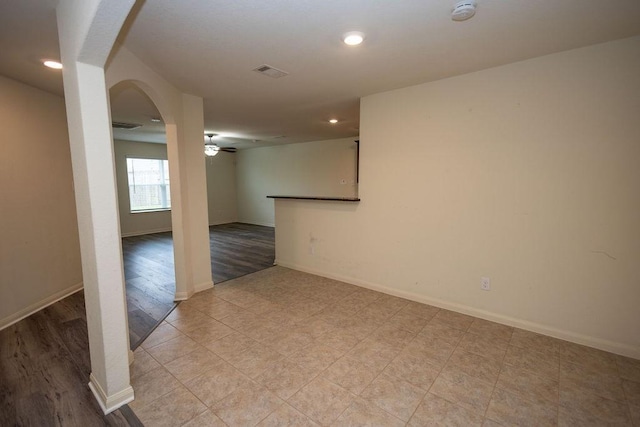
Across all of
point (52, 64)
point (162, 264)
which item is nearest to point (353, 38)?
point (52, 64)

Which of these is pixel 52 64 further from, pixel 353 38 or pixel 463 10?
pixel 463 10

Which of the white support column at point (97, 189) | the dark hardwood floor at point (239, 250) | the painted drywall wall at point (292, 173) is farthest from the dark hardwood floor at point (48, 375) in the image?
the painted drywall wall at point (292, 173)

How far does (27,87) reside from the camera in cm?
294

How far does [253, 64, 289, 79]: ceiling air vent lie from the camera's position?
2.46 metres

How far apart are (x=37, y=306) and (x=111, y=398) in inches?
86.1

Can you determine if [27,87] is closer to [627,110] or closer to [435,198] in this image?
[435,198]

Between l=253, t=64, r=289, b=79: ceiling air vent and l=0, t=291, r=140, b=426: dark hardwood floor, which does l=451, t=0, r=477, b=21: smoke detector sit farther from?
l=0, t=291, r=140, b=426: dark hardwood floor

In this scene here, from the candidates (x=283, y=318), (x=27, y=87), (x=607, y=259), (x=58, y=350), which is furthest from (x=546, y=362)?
(x=27, y=87)

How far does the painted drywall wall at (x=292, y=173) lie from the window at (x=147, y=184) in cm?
218

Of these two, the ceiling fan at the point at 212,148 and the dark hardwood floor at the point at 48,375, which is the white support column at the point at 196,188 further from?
the ceiling fan at the point at 212,148

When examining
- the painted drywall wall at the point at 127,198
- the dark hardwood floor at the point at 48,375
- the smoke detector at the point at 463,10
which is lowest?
the dark hardwood floor at the point at 48,375

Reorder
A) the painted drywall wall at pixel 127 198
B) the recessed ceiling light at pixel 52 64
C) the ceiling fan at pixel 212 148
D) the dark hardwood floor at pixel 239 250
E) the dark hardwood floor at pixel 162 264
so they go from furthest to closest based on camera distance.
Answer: the painted drywall wall at pixel 127 198 → the ceiling fan at pixel 212 148 → the dark hardwood floor at pixel 239 250 → the dark hardwood floor at pixel 162 264 → the recessed ceiling light at pixel 52 64

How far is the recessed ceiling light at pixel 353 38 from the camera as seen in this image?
6.26 feet

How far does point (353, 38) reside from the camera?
1.96 m
